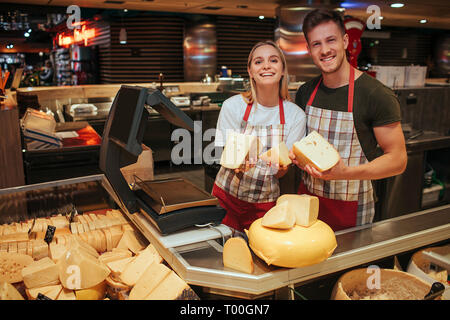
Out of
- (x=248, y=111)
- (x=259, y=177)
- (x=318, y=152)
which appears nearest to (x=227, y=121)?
(x=248, y=111)

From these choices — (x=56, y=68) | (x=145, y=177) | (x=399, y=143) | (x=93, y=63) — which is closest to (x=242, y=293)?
(x=399, y=143)

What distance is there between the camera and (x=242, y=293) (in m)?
1.23

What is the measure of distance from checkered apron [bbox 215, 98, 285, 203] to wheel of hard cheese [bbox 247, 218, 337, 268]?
3.17 ft

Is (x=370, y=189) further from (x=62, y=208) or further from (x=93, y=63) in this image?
(x=93, y=63)

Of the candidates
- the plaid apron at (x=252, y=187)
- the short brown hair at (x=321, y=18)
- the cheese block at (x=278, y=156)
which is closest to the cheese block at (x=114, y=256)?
the cheese block at (x=278, y=156)

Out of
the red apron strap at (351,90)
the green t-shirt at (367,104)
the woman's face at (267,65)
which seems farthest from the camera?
the woman's face at (267,65)

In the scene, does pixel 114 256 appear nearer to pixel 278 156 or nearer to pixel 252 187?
pixel 278 156

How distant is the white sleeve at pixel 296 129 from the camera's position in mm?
2160

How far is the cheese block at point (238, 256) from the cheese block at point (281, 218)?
11 cm

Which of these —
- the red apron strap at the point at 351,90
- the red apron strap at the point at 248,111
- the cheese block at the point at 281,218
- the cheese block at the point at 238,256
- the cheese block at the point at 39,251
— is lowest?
the cheese block at the point at 39,251

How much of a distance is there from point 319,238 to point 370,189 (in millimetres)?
1077

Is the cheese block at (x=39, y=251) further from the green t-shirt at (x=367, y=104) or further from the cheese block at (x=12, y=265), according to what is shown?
the green t-shirt at (x=367, y=104)

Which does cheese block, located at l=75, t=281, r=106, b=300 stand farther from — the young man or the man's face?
the man's face

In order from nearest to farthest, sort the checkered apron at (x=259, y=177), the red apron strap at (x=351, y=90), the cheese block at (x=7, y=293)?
the cheese block at (x=7, y=293) < the red apron strap at (x=351, y=90) < the checkered apron at (x=259, y=177)
